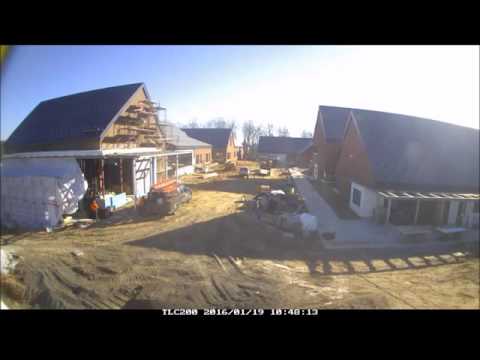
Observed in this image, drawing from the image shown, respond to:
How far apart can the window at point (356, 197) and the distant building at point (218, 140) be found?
23.5 metres

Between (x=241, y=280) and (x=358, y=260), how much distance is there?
357cm

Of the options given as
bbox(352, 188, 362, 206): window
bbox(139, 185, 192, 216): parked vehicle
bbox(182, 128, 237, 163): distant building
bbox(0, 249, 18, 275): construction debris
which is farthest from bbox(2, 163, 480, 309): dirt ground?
bbox(182, 128, 237, 163): distant building

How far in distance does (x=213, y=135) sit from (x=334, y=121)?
20.7 m

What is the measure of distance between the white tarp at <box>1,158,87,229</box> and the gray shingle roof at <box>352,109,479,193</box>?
37.2ft

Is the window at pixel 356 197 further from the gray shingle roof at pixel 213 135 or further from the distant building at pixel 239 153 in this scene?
the distant building at pixel 239 153

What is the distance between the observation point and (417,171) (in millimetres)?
5762

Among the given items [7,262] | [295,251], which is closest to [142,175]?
[7,262]

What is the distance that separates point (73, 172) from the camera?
7.35 meters

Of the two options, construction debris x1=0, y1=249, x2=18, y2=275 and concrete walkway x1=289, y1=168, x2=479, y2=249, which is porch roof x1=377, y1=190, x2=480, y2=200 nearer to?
concrete walkway x1=289, y1=168, x2=479, y2=249

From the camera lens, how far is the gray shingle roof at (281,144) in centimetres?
3570

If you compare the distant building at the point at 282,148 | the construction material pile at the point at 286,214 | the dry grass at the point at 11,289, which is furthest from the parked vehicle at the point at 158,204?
the distant building at the point at 282,148

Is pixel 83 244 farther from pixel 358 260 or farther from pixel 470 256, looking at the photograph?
pixel 470 256

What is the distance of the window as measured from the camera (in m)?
9.51

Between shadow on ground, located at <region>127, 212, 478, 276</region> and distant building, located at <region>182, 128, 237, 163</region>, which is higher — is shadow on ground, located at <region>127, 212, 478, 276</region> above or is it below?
below
